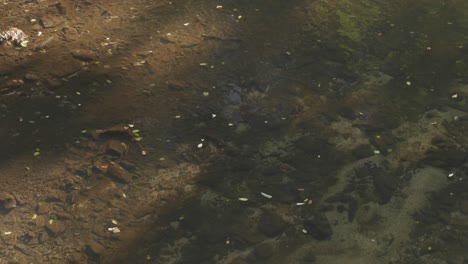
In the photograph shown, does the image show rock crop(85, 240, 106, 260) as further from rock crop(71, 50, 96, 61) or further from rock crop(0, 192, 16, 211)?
rock crop(71, 50, 96, 61)

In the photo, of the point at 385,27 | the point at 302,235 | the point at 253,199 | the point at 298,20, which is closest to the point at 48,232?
the point at 253,199

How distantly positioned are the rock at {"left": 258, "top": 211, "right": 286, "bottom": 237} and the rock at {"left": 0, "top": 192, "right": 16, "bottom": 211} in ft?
5.31

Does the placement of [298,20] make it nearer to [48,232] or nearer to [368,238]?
[368,238]

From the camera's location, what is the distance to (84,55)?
5105 mm

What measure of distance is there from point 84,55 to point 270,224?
8.19 ft

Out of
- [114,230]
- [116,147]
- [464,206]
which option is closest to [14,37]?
[116,147]

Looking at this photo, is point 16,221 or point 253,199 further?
point 253,199

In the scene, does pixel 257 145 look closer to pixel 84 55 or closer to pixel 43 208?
pixel 43 208

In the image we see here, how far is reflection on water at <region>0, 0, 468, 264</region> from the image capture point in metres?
3.57

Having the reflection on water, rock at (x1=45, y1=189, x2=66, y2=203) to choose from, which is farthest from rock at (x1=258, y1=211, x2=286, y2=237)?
rock at (x1=45, y1=189, x2=66, y2=203)

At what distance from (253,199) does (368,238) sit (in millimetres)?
793

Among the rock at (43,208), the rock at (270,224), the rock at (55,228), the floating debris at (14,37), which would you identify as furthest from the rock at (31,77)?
the rock at (270,224)

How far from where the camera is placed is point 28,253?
3.40m

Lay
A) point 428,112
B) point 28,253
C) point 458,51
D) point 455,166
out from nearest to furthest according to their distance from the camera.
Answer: point 28,253
point 455,166
point 428,112
point 458,51
